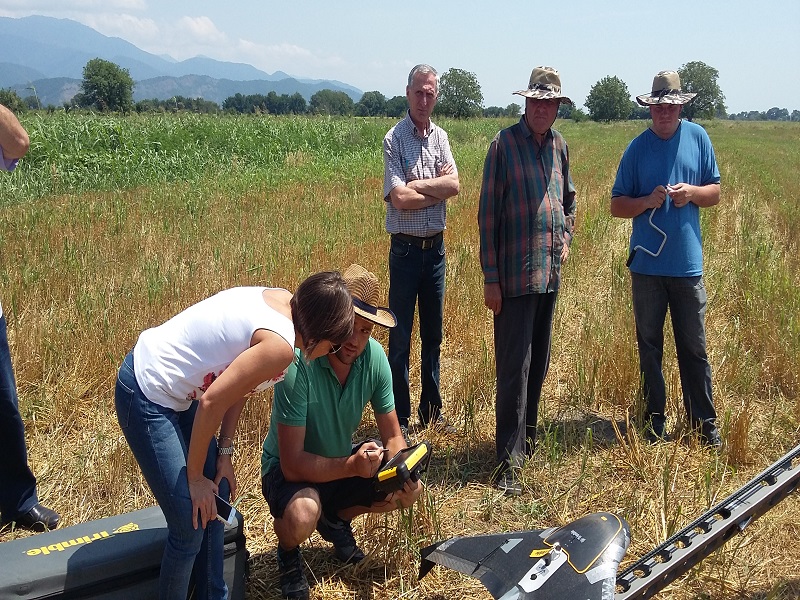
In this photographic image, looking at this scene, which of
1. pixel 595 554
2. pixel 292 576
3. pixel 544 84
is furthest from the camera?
pixel 544 84

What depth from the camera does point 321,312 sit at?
214cm

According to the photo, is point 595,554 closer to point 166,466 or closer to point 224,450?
point 224,450

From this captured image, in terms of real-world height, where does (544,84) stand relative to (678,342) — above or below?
above

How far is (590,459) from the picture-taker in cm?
381

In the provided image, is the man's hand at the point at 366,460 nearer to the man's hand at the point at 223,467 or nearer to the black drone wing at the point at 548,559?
the black drone wing at the point at 548,559

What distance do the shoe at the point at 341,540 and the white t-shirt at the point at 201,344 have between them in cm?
103

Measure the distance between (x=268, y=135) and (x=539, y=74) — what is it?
1726cm

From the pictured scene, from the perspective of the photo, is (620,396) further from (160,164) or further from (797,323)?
(160,164)

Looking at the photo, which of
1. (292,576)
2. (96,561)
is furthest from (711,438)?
(96,561)

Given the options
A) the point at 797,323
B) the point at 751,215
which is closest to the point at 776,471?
the point at 797,323

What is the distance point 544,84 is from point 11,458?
10.3ft

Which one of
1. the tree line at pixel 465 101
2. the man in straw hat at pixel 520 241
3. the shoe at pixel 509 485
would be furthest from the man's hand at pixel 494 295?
the tree line at pixel 465 101

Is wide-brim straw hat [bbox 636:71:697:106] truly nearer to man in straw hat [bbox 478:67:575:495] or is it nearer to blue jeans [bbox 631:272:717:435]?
man in straw hat [bbox 478:67:575:495]

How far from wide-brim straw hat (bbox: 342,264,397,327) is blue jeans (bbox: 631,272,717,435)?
6.42ft
